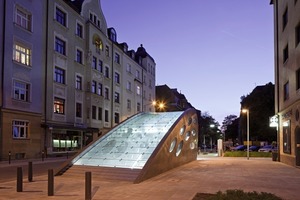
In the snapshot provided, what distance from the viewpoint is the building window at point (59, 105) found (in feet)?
121

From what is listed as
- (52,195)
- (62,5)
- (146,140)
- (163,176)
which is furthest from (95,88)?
(52,195)

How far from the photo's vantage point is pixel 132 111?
60906mm

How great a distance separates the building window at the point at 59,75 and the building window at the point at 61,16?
17.3 feet

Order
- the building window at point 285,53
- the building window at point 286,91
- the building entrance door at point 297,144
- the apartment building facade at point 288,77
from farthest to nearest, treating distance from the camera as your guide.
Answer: the building window at point 285,53
the building window at point 286,91
the apartment building facade at point 288,77
the building entrance door at point 297,144

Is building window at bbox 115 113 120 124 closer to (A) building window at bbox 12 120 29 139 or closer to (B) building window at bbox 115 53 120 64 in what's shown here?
(B) building window at bbox 115 53 120 64

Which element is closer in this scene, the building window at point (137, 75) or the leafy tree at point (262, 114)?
the building window at point (137, 75)

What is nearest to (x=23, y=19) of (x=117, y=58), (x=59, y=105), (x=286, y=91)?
(x=59, y=105)

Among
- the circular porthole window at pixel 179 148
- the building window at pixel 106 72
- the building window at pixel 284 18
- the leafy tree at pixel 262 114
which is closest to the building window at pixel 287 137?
the building window at pixel 284 18

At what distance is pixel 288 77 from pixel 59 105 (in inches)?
923

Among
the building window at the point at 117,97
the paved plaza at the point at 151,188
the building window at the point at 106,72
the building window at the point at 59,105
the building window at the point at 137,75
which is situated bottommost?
the paved plaza at the point at 151,188

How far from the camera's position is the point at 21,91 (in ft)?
103

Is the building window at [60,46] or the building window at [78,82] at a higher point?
the building window at [60,46]

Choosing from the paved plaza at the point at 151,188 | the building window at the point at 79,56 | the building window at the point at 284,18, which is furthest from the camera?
the building window at the point at 79,56

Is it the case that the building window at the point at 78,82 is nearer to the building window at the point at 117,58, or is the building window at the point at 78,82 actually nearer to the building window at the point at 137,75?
the building window at the point at 117,58
